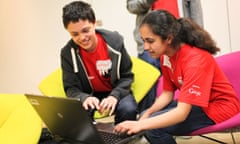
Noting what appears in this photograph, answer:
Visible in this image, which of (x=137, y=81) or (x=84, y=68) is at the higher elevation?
(x=84, y=68)

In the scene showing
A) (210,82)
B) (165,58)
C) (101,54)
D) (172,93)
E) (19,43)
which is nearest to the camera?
(210,82)

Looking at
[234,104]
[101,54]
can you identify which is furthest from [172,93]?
[101,54]

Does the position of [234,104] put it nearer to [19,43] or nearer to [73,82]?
[73,82]

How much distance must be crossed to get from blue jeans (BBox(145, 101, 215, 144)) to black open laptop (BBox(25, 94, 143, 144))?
0.58ft

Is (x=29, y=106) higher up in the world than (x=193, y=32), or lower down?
lower down

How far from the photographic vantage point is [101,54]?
2.06 metres

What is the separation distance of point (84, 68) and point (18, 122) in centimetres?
50

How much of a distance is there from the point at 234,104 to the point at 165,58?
0.41 m

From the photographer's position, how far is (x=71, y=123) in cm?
156

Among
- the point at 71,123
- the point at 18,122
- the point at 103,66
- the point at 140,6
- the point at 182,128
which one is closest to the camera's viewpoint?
the point at 71,123

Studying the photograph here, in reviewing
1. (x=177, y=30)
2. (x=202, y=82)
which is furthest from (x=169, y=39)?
(x=202, y=82)

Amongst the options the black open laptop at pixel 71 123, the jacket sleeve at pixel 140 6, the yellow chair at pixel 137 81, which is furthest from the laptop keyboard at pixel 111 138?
the jacket sleeve at pixel 140 6

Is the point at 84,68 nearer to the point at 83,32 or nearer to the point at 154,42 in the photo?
the point at 83,32

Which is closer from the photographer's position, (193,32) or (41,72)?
(193,32)
